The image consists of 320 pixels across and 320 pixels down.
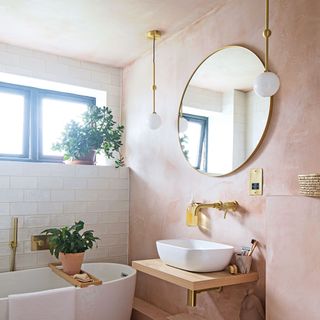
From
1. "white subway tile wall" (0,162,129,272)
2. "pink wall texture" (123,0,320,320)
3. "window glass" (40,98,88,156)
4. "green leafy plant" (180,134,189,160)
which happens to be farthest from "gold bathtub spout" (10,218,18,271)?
"green leafy plant" (180,134,189,160)

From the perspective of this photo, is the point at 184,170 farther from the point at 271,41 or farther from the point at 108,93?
the point at 108,93

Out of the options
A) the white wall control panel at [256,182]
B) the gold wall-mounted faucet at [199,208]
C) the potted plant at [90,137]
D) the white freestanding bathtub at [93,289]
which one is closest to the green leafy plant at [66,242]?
the white freestanding bathtub at [93,289]

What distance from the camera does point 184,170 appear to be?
Result: 118 inches

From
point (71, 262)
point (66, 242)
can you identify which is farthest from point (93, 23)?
point (71, 262)

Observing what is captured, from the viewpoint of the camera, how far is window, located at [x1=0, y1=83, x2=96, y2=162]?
370 cm

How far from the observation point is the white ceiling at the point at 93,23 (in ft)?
8.95

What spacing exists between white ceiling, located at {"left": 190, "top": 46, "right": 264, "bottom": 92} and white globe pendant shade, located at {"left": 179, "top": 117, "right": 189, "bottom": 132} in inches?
11.4

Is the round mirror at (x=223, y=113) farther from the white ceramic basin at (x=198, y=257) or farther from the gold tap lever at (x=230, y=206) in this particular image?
the white ceramic basin at (x=198, y=257)

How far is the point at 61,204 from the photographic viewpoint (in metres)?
3.49

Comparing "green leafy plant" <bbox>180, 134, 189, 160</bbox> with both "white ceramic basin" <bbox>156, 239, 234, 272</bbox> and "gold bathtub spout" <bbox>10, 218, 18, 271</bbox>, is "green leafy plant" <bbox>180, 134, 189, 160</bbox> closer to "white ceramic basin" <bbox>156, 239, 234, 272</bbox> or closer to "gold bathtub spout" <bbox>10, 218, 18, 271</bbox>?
"white ceramic basin" <bbox>156, 239, 234, 272</bbox>

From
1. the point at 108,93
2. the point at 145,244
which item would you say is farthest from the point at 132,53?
the point at 145,244

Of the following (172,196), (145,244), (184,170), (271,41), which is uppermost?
(271,41)

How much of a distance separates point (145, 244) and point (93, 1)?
83.7 inches

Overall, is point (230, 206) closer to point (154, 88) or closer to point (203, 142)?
point (203, 142)
